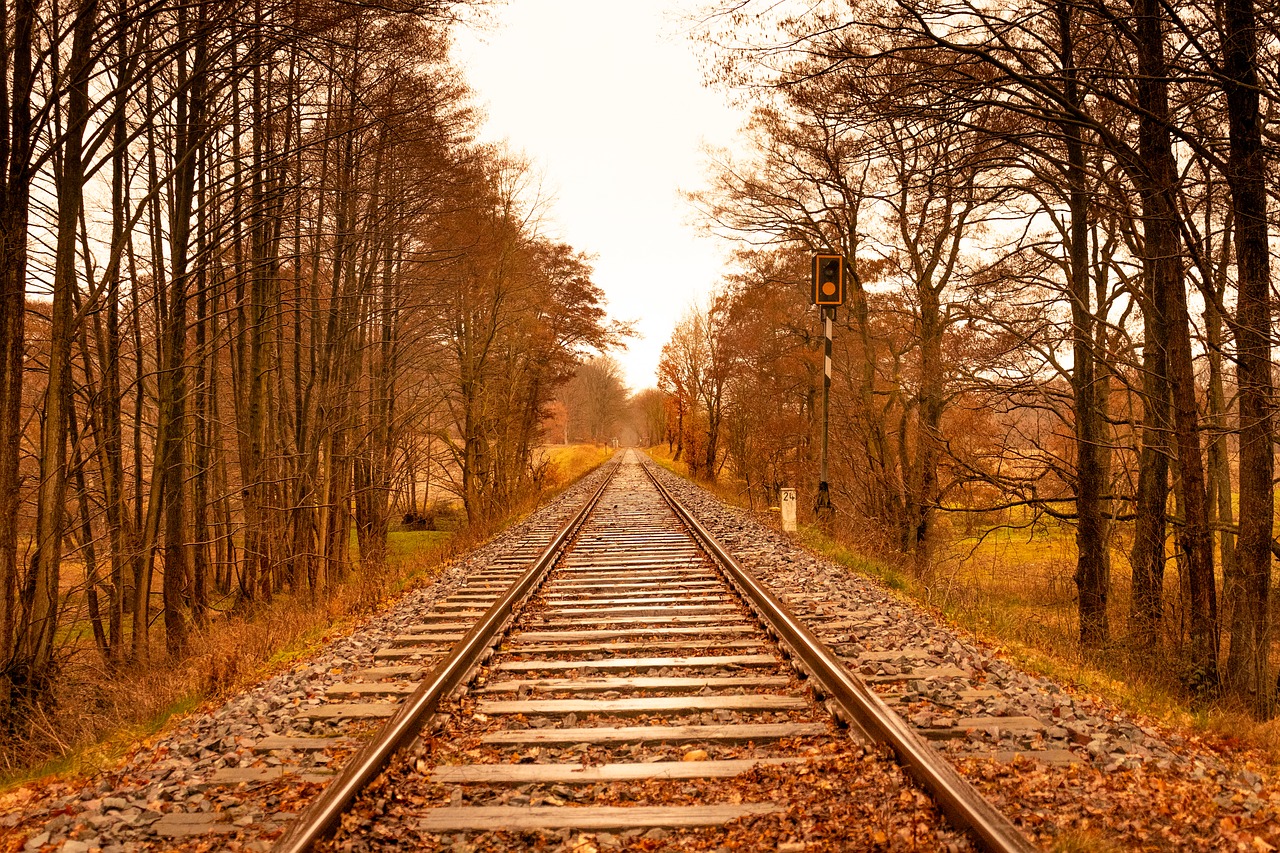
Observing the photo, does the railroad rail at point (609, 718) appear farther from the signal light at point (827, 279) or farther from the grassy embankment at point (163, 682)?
the signal light at point (827, 279)

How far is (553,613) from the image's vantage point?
7.62m

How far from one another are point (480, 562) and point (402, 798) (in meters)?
7.68

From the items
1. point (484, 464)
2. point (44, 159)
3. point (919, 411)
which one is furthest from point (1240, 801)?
point (484, 464)

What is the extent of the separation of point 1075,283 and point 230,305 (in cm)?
1276

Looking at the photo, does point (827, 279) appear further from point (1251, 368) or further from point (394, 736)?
point (394, 736)

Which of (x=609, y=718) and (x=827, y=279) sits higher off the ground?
(x=827, y=279)

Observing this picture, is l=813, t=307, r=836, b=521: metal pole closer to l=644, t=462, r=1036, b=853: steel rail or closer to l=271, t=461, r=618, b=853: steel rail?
l=644, t=462, r=1036, b=853: steel rail

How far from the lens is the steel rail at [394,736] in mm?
3160

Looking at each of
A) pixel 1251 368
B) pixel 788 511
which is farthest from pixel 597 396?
pixel 1251 368

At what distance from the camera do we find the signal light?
13.4m

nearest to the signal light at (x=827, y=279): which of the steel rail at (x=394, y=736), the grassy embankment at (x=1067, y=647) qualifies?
the grassy embankment at (x=1067, y=647)

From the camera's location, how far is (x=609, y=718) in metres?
4.78

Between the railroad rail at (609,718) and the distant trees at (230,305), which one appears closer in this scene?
the railroad rail at (609,718)

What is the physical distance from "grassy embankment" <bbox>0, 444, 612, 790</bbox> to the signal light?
778 cm
